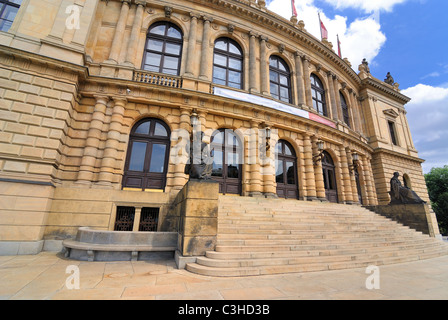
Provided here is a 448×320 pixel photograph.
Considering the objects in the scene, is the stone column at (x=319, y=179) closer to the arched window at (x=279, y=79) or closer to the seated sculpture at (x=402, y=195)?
the seated sculpture at (x=402, y=195)

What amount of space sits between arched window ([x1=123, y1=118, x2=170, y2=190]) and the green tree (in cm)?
4676

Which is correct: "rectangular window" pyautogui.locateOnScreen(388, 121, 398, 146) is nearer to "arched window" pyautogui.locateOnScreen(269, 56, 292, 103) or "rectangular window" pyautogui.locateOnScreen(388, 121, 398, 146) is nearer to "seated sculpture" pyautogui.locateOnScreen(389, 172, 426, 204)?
"seated sculpture" pyautogui.locateOnScreen(389, 172, 426, 204)

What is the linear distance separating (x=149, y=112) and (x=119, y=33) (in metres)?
5.63

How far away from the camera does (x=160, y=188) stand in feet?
35.4

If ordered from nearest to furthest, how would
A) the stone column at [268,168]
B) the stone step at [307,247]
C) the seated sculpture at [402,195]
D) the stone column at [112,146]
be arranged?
the stone step at [307,247] → the stone column at [112,146] → the stone column at [268,168] → the seated sculpture at [402,195]

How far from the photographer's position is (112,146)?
10.1m

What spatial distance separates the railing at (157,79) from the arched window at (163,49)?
3.60ft

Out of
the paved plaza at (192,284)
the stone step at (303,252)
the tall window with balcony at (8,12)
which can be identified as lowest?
the paved plaza at (192,284)

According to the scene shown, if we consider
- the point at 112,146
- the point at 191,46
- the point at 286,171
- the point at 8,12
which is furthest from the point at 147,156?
the point at 8,12

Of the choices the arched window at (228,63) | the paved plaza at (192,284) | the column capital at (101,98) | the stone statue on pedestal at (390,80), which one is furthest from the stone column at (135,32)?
the stone statue on pedestal at (390,80)

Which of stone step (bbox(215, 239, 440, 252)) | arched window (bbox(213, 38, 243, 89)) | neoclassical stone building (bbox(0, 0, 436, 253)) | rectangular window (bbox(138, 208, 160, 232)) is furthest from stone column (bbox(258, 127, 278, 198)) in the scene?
→ rectangular window (bbox(138, 208, 160, 232))

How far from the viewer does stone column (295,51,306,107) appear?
16.1 meters

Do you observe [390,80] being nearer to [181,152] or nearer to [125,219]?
[181,152]

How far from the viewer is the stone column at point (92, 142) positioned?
956 cm
